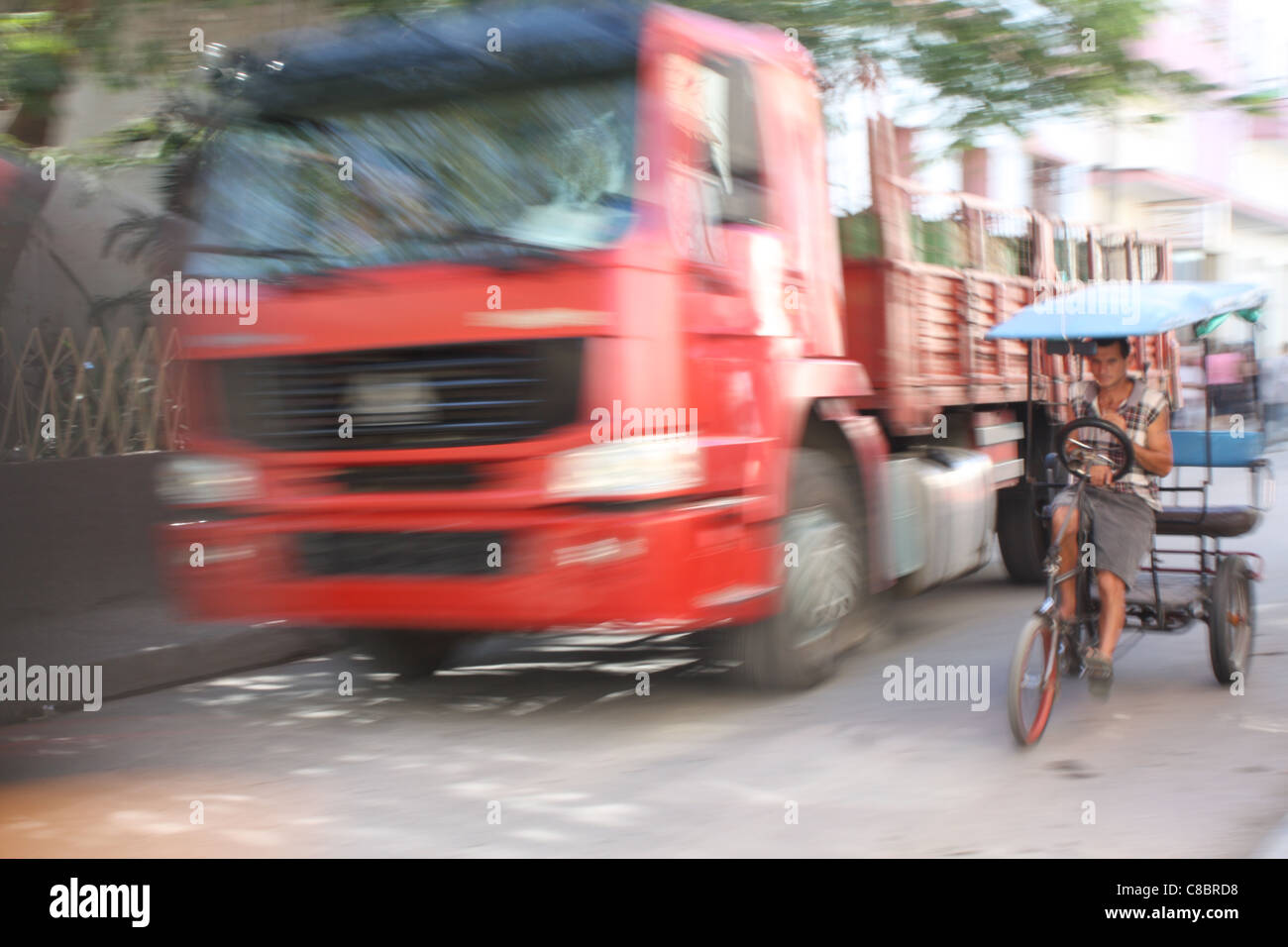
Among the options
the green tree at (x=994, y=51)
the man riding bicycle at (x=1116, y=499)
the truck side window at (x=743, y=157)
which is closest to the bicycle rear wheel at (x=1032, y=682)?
the man riding bicycle at (x=1116, y=499)

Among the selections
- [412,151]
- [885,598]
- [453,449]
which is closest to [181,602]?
[453,449]

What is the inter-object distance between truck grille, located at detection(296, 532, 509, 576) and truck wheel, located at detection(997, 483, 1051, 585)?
5.03 metres

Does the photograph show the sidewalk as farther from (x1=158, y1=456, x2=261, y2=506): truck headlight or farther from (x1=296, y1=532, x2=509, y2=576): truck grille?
(x1=296, y1=532, x2=509, y2=576): truck grille

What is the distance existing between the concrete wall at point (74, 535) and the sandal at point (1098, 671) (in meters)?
5.23

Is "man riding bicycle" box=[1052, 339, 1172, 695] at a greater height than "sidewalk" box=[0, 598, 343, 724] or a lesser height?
greater

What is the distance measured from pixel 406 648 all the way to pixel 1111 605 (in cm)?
327

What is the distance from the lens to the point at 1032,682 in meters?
5.59

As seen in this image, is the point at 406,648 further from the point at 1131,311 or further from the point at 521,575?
the point at 1131,311

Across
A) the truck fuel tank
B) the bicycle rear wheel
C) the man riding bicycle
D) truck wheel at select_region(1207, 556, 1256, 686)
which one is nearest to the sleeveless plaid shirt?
Result: the man riding bicycle

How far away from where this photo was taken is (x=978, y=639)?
7961 millimetres

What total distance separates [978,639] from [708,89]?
11.5ft

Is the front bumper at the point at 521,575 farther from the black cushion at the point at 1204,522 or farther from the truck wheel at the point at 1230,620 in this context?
the truck wheel at the point at 1230,620

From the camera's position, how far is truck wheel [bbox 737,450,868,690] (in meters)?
6.31

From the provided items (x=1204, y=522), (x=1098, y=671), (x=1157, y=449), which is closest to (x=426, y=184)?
(x=1157, y=449)
